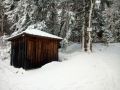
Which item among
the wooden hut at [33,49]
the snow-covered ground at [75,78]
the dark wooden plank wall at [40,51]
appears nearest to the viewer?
the snow-covered ground at [75,78]

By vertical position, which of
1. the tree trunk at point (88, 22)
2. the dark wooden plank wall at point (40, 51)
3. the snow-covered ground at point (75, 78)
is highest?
the tree trunk at point (88, 22)

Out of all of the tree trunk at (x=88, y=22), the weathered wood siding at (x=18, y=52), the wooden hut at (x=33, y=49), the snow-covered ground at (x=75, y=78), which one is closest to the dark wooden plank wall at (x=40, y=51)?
the wooden hut at (x=33, y=49)

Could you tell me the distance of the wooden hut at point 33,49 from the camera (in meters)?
15.5

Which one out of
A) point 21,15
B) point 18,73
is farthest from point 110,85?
point 21,15

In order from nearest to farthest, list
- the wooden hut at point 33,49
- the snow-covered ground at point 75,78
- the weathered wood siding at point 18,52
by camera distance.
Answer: the snow-covered ground at point 75,78, the wooden hut at point 33,49, the weathered wood siding at point 18,52

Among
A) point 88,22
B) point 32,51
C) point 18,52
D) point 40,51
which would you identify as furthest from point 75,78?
point 88,22

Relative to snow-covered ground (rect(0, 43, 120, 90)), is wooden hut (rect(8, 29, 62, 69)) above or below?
above

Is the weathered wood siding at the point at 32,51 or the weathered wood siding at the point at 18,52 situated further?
the weathered wood siding at the point at 18,52

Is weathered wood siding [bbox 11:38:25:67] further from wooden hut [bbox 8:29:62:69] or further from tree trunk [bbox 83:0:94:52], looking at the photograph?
tree trunk [bbox 83:0:94:52]

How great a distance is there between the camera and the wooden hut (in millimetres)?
15539

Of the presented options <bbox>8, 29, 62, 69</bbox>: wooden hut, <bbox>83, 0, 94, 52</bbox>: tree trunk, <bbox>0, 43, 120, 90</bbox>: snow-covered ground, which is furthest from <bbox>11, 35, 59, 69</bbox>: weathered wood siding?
<bbox>83, 0, 94, 52</bbox>: tree trunk

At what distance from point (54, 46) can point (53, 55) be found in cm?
76

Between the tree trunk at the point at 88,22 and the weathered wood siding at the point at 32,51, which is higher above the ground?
the tree trunk at the point at 88,22

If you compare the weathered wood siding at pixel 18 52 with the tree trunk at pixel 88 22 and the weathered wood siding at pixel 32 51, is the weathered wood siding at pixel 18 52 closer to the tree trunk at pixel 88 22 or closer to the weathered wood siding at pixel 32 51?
the weathered wood siding at pixel 32 51
